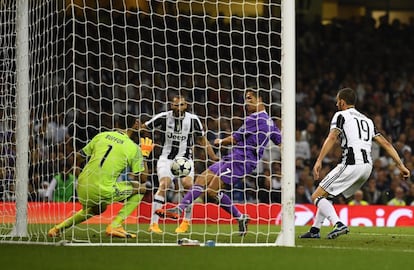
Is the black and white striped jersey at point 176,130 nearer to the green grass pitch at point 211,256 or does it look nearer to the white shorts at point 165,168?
the white shorts at point 165,168

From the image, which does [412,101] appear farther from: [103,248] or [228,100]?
[103,248]

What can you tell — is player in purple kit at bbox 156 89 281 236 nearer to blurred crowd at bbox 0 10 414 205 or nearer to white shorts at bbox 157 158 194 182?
white shorts at bbox 157 158 194 182

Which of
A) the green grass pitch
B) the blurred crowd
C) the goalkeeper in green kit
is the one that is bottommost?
the green grass pitch

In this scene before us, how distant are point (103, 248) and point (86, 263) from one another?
5.28 ft

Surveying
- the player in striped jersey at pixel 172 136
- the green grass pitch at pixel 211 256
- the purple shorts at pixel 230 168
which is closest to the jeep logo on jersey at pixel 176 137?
the player in striped jersey at pixel 172 136

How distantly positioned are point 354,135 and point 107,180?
9.43 feet

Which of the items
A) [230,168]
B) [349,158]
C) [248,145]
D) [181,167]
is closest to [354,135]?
[349,158]

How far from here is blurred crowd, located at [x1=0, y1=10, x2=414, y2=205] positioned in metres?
17.5

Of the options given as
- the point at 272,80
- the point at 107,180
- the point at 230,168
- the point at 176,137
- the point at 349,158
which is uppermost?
the point at 272,80

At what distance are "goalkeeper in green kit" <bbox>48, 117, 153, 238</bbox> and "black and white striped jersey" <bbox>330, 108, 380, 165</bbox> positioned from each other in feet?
7.59

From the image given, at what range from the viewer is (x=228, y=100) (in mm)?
18547

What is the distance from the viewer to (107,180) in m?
11.9

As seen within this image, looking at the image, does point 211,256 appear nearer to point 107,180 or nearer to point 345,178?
point 107,180

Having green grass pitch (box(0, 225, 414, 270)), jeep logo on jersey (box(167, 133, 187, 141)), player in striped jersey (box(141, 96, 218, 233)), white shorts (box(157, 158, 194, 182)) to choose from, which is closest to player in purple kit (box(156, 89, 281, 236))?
player in striped jersey (box(141, 96, 218, 233))
